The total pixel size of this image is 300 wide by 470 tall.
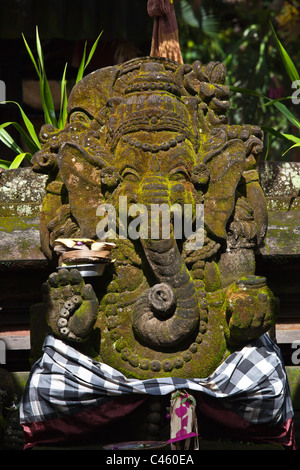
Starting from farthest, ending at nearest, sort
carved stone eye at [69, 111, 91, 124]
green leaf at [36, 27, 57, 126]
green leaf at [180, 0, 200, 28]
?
green leaf at [180, 0, 200, 28]
green leaf at [36, 27, 57, 126]
carved stone eye at [69, 111, 91, 124]

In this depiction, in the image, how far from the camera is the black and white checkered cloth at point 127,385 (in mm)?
3707

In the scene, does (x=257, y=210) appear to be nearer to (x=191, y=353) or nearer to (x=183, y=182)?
(x=183, y=182)

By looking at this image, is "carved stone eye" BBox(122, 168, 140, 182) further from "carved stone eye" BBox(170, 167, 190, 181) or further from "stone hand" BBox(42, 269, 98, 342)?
"stone hand" BBox(42, 269, 98, 342)

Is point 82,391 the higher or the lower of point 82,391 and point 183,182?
the lower

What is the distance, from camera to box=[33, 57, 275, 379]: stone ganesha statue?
3766 millimetres

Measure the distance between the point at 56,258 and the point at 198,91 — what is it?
1.37 metres

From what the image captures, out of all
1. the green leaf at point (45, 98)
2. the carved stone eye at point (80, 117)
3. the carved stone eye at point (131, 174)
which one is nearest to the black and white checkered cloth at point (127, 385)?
the carved stone eye at point (131, 174)

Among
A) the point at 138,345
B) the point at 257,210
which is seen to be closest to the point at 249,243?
the point at 257,210

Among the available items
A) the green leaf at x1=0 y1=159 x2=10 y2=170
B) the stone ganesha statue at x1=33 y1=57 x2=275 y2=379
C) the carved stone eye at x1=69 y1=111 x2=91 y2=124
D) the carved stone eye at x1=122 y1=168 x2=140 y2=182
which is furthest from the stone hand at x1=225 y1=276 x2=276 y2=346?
the green leaf at x1=0 y1=159 x2=10 y2=170

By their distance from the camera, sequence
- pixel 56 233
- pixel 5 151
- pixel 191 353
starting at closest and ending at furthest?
pixel 191 353 < pixel 56 233 < pixel 5 151

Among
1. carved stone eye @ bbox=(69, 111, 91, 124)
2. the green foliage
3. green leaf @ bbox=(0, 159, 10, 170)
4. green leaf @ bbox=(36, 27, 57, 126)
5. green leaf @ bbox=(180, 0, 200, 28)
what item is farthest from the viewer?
green leaf @ bbox=(180, 0, 200, 28)

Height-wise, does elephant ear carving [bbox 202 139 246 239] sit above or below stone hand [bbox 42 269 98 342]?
above

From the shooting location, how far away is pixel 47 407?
3.77 meters
